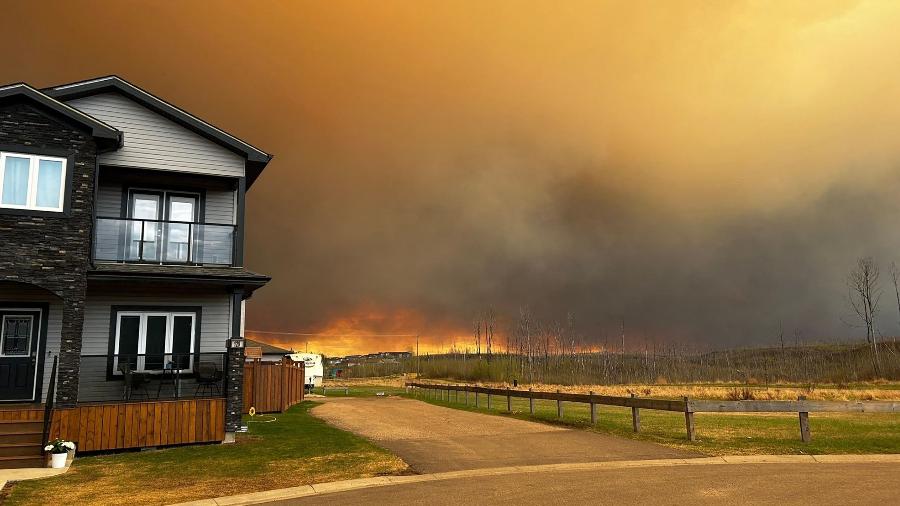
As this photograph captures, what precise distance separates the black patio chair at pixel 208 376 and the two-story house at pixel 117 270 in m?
0.04

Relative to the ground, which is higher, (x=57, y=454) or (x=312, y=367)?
(x=312, y=367)

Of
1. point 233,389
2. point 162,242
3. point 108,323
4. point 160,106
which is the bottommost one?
point 233,389

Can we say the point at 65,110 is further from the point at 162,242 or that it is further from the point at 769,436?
the point at 769,436

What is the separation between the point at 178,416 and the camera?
15.7 m

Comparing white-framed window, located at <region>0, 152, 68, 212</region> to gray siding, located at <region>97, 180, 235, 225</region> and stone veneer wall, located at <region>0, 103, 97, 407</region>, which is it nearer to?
stone veneer wall, located at <region>0, 103, 97, 407</region>

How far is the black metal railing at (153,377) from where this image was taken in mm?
16188

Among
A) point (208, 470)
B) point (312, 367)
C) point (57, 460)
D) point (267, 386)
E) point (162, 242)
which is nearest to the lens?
point (208, 470)

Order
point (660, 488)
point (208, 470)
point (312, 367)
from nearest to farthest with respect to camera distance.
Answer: point (660, 488)
point (208, 470)
point (312, 367)

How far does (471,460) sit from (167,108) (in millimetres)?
13396

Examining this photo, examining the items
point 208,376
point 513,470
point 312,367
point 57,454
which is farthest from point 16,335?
point 312,367

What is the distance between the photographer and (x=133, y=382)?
1653 cm

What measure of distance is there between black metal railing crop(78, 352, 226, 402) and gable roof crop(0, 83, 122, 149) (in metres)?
5.64

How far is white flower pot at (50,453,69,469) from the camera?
41.4ft

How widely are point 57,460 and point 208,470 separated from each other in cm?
360
